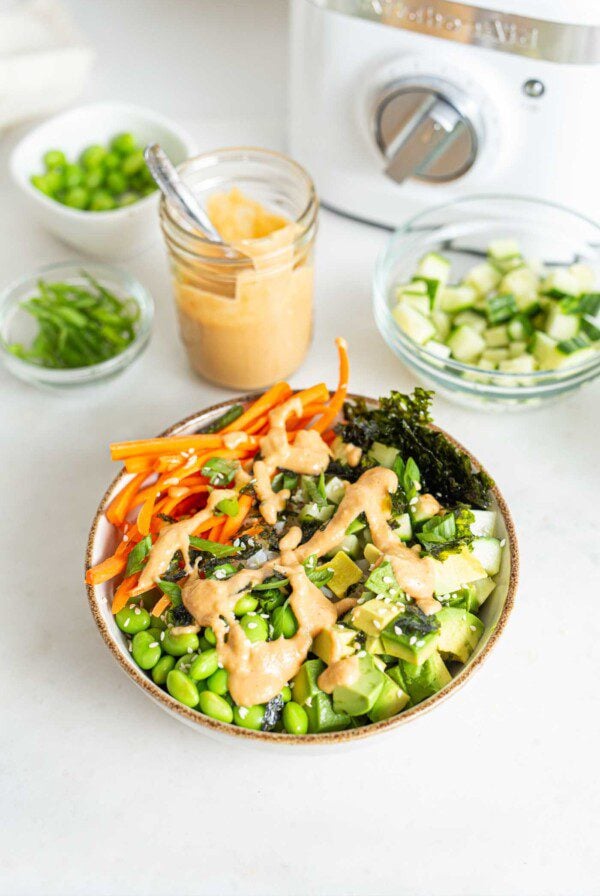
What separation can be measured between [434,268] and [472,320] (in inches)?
4.1

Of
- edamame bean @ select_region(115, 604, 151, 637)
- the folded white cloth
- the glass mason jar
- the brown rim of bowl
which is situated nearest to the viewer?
the brown rim of bowl

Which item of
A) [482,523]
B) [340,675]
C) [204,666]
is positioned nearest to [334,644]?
[340,675]

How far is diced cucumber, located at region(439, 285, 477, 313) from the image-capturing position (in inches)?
58.1

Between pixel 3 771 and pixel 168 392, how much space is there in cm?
62

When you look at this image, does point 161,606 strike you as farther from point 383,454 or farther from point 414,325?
point 414,325

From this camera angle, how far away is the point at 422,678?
3.32 feet

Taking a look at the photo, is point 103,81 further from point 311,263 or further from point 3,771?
point 3,771

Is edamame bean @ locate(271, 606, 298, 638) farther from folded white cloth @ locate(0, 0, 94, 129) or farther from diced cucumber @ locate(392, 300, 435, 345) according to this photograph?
folded white cloth @ locate(0, 0, 94, 129)

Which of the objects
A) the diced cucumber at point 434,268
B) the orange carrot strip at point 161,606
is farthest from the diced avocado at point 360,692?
the diced cucumber at point 434,268

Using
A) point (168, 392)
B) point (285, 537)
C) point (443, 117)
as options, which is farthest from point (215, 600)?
point (443, 117)

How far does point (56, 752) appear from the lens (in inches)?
43.7

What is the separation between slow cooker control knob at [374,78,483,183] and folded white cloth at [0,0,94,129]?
65 cm

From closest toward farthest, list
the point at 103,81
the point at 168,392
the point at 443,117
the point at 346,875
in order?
the point at 346,875 < the point at 443,117 < the point at 168,392 < the point at 103,81

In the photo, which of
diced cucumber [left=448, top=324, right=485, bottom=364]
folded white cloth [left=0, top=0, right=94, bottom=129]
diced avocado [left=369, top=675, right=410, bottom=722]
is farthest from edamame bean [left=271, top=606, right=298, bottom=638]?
folded white cloth [left=0, top=0, right=94, bottom=129]
